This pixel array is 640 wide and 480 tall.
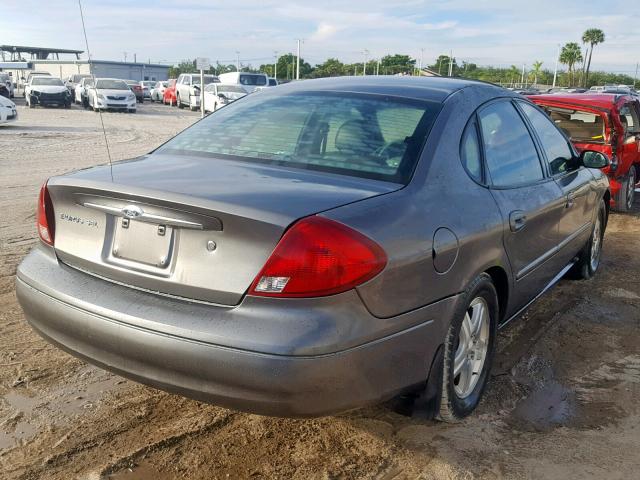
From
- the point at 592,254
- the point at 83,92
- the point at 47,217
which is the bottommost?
the point at 83,92

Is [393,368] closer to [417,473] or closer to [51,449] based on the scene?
[417,473]

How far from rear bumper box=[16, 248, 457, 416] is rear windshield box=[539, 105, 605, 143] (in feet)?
22.2

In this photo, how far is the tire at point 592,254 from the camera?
5.44 meters

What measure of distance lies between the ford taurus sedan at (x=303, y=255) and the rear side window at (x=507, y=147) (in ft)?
0.06

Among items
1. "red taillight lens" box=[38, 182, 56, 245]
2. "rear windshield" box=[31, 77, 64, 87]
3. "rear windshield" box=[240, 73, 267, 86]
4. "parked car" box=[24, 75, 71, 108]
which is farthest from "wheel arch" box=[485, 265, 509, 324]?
"rear windshield" box=[31, 77, 64, 87]

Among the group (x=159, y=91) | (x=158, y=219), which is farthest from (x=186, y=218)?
(x=159, y=91)

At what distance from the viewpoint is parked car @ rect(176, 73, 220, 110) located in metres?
32.8

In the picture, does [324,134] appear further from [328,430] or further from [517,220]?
[328,430]

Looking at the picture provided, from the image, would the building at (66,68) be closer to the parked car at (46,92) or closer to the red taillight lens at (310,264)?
the parked car at (46,92)

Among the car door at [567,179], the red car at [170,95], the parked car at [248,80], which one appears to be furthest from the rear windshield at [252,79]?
the car door at [567,179]

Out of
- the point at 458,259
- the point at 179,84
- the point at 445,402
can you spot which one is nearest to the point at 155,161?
the point at 458,259

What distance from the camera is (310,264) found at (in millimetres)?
2303

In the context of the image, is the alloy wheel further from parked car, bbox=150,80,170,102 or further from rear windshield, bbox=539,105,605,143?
parked car, bbox=150,80,170,102

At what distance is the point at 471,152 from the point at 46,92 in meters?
30.2
